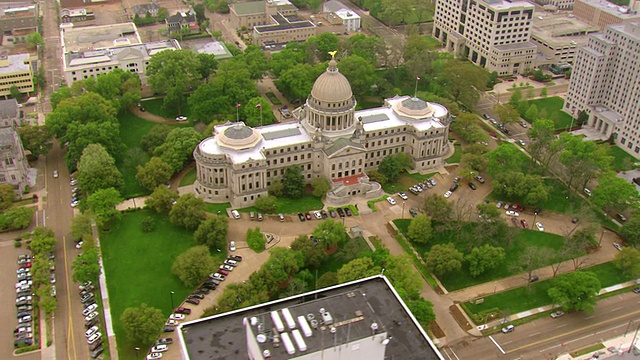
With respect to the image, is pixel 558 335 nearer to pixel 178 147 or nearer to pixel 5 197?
pixel 178 147

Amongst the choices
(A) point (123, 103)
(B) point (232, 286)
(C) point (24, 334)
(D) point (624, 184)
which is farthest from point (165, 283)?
(D) point (624, 184)

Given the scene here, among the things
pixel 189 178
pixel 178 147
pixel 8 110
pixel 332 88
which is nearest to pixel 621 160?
pixel 332 88

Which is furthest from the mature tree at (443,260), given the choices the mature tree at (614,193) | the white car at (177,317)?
the white car at (177,317)

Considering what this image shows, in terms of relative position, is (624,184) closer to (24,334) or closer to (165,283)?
(165,283)

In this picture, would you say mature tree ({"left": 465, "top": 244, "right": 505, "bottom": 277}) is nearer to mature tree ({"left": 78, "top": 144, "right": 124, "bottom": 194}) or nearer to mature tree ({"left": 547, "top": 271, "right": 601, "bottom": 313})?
mature tree ({"left": 547, "top": 271, "right": 601, "bottom": 313})

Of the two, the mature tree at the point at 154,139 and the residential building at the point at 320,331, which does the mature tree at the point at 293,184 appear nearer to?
the mature tree at the point at 154,139

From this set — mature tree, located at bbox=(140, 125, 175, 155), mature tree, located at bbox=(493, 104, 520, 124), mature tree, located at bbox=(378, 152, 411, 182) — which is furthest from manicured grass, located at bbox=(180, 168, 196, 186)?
mature tree, located at bbox=(493, 104, 520, 124)
